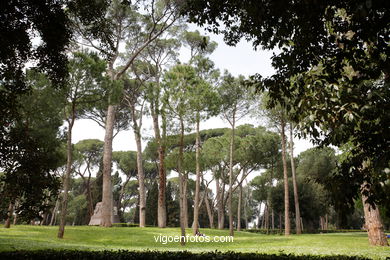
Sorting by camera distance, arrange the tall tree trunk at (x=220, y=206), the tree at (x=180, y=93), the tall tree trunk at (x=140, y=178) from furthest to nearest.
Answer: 1. the tall tree trunk at (x=220, y=206)
2. the tall tree trunk at (x=140, y=178)
3. the tree at (x=180, y=93)

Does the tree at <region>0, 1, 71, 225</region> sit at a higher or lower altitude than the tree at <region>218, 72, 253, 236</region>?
lower

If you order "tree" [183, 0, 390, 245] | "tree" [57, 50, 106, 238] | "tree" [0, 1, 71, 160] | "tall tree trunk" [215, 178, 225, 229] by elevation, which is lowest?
"tall tree trunk" [215, 178, 225, 229]

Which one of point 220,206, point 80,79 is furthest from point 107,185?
point 220,206

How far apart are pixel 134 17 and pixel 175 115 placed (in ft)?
48.8

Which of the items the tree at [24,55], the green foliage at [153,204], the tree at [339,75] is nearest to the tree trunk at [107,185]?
the tree at [24,55]

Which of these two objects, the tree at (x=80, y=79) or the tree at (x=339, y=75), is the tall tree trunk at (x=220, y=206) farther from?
the tree at (x=339, y=75)

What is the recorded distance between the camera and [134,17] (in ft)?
93.9

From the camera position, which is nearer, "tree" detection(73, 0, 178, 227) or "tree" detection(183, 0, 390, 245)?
"tree" detection(183, 0, 390, 245)

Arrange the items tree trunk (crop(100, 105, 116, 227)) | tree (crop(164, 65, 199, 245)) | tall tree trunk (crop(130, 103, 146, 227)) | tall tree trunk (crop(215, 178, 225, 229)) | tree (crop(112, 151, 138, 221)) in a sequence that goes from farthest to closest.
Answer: tree (crop(112, 151, 138, 221)) → tall tree trunk (crop(215, 178, 225, 229)) → tall tree trunk (crop(130, 103, 146, 227)) → tree trunk (crop(100, 105, 116, 227)) → tree (crop(164, 65, 199, 245))

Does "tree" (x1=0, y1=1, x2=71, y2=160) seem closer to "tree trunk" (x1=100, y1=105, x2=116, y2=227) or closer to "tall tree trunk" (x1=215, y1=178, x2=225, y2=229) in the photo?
"tree trunk" (x1=100, y1=105, x2=116, y2=227)

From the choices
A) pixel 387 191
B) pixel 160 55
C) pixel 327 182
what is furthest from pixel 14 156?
pixel 160 55

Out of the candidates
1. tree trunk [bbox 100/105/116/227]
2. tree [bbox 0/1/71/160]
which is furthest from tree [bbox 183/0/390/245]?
tree trunk [bbox 100/105/116/227]

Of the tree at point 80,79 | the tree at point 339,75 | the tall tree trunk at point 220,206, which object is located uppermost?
the tree at point 80,79

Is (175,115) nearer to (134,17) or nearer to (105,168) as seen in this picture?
(105,168)
